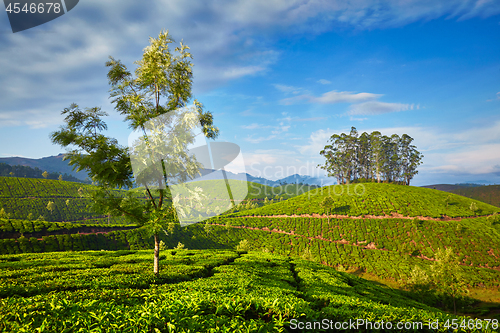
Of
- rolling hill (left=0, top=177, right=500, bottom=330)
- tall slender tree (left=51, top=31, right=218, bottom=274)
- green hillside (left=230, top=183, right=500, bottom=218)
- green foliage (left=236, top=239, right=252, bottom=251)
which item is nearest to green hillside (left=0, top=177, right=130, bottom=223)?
rolling hill (left=0, top=177, right=500, bottom=330)

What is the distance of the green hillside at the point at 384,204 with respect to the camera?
6896 centimetres

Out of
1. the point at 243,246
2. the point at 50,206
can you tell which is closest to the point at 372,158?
the point at 243,246

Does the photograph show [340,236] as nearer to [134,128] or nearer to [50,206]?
[134,128]

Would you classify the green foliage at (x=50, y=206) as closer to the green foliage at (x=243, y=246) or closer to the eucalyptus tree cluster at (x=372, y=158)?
the green foliage at (x=243, y=246)

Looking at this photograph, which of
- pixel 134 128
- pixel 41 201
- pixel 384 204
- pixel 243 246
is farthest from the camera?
pixel 41 201

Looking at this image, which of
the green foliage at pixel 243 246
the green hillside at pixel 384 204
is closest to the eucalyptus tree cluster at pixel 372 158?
the green hillside at pixel 384 204

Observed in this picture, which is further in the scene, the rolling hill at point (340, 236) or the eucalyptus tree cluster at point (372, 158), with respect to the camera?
the eucalyptus tree cluster at point (372, 158)

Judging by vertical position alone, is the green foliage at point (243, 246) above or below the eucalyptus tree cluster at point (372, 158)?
below

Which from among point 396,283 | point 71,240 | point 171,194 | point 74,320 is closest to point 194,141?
point 171,194

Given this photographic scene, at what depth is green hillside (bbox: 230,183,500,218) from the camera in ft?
226

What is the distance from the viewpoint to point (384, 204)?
73500 mm

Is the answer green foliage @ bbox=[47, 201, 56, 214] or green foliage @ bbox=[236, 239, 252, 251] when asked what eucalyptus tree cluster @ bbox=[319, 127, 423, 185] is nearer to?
green foliage @ bbox=[236, 239, 252, 251]

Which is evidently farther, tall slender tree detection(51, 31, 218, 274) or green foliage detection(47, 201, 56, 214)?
green foliage detection(47, 201, 56, 214)

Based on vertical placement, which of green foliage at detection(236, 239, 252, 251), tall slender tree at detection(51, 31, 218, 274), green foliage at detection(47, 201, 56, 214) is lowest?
green foliage at detection(236, 239, 252, 251)
